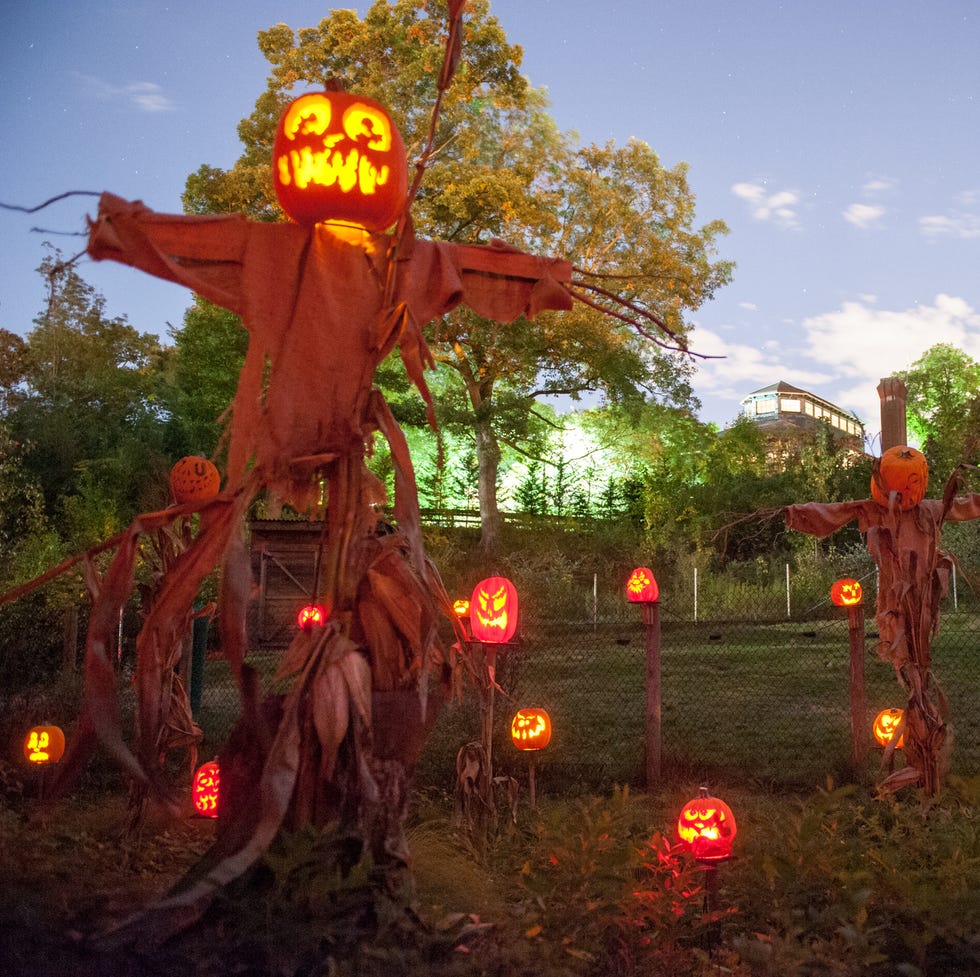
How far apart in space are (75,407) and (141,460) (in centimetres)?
370

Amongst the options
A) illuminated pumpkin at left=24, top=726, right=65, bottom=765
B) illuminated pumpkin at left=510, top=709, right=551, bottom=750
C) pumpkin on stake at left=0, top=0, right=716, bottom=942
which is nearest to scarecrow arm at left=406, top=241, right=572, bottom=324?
pumpkin on stake at left=0, top=0, right=716, bottom=942

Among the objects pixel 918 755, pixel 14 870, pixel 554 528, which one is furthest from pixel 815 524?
pixel 554 528

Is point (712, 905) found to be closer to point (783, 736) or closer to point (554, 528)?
point (783, 736)

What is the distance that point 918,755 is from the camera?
219 inches

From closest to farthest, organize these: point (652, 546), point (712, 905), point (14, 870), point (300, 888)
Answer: point (300, 888) → point (14, 870) → point (712, 905) → point (652, 546)

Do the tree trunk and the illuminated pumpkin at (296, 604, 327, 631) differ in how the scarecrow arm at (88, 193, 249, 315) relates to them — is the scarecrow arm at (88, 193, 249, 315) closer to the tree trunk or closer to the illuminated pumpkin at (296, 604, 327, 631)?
the illuminated pumpkin at (296, 604, 327, 631)

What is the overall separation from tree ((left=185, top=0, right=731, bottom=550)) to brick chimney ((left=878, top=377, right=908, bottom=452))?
9.36 m

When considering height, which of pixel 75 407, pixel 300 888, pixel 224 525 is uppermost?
pixel 75 407

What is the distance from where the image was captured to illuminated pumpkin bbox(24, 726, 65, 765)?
5.99 meters

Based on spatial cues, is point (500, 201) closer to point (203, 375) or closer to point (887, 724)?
point (203, 375)

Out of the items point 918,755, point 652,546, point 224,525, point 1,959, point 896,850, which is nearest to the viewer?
point 1,959

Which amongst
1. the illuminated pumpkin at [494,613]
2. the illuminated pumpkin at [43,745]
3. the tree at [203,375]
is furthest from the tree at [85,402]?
the illuminated pumpkin at [494,613]

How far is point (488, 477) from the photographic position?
19.5 m

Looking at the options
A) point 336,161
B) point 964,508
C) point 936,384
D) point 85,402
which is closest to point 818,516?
point 964,508
